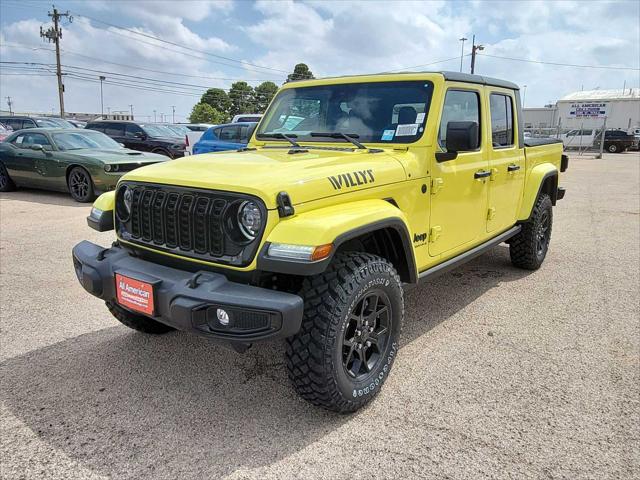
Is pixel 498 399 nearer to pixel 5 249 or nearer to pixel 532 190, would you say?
pixel 532 190

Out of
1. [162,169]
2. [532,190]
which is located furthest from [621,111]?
[162,169]

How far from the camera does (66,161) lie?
9500 mm

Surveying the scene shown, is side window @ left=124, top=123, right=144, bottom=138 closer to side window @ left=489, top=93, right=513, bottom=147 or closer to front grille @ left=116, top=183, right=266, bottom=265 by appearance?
side window @ left=489, top=93, right=513, bottom=147

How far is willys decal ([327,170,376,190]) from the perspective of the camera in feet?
8.99

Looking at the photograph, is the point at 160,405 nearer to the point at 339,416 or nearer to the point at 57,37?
the point at 339,416

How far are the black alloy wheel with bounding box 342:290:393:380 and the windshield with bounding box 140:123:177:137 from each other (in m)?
14.3

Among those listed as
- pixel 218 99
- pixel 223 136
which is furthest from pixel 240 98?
pixel 223 136

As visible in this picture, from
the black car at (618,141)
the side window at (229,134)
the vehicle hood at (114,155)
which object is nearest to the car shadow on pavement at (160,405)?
the vehicle hood at (114,155)

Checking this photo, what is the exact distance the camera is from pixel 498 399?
116 inches

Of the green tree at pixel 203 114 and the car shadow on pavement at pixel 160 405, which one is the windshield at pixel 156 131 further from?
the green tree at pixel 203 114

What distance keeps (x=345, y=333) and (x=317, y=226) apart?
66 cm

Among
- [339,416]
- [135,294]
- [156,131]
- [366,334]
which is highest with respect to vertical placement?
[156,131]

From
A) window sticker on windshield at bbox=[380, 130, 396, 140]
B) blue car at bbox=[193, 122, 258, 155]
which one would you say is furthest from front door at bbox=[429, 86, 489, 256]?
blue car at bbox=[193, 122, 258, 155]

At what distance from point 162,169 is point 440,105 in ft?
6.33
